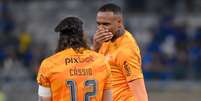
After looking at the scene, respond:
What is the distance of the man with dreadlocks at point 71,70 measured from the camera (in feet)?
19.1

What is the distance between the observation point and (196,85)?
666 inches

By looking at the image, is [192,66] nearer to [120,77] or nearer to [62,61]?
[120,77]

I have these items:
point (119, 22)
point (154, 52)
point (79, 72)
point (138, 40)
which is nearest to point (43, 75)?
point (79, 72)

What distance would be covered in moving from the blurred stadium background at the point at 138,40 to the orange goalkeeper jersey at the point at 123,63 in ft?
25.3

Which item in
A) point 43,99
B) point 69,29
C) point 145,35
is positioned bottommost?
point 43,99

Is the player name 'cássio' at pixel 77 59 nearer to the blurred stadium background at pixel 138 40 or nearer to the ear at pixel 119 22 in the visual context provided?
the ear at pixel 119 22

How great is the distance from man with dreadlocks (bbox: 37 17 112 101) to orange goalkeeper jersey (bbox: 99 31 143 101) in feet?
2.82

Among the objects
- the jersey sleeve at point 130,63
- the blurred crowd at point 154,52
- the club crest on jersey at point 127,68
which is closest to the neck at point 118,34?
the jersey sleeve at point 130,63

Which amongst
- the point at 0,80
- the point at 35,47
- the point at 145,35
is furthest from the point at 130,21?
the point at 0,80

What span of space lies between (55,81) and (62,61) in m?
0.16

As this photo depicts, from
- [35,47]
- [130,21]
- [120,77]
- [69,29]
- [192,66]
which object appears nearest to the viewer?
[69,29]

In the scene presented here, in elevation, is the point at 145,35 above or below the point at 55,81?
above

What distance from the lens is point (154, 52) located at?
17422mm

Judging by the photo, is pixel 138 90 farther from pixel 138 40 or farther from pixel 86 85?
pixel 138 40
